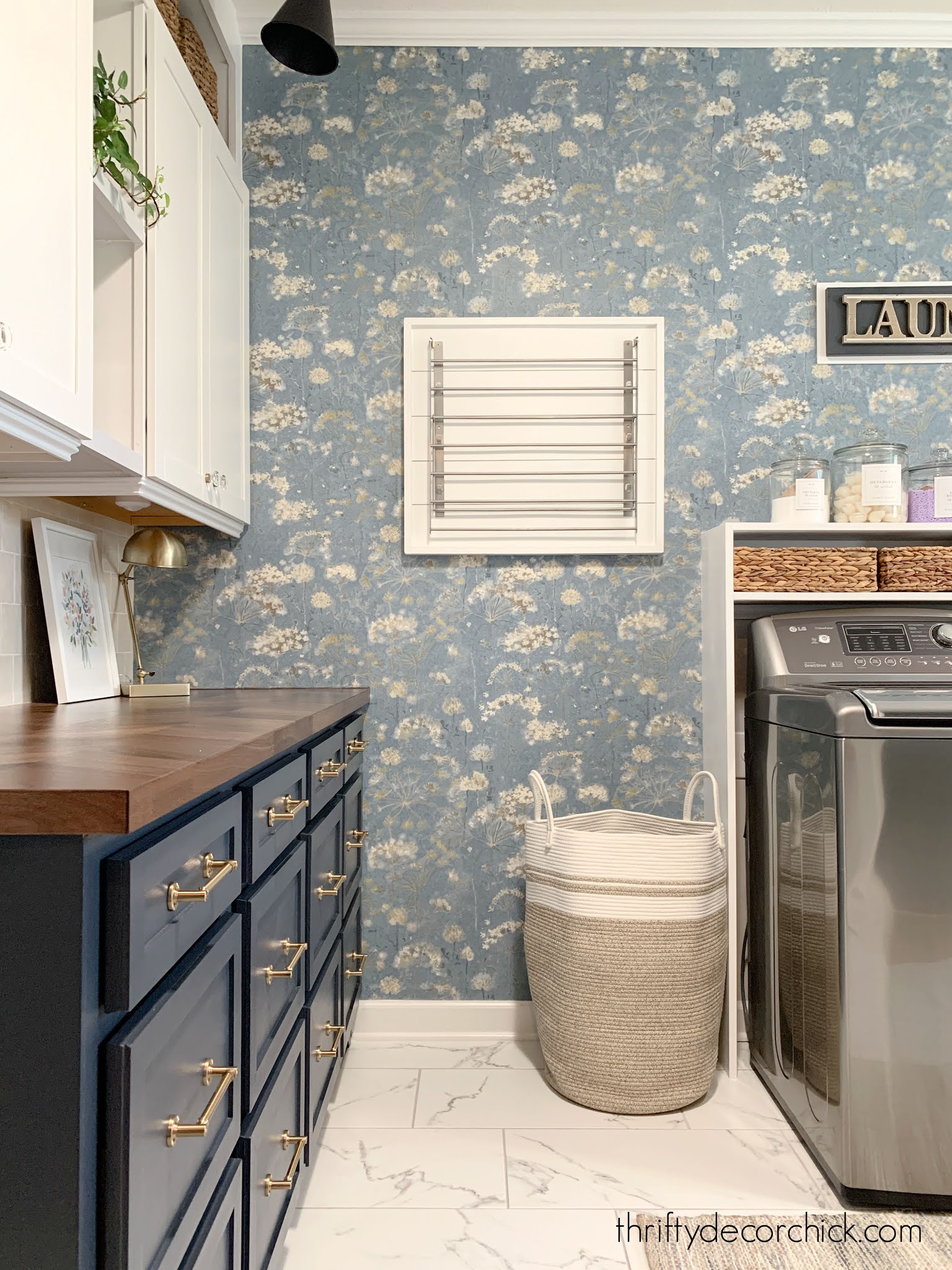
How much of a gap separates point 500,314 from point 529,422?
319mm

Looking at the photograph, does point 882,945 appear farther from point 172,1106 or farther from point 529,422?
point 529,422

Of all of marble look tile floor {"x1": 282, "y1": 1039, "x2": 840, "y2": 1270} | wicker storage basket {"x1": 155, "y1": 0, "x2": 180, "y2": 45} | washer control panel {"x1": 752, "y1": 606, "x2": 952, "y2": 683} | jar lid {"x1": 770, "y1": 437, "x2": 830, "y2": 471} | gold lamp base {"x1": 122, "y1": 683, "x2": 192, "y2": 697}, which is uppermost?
wicker storage basket {"x1": 155, "y1": 0, "x2": 180, "y2": 45}

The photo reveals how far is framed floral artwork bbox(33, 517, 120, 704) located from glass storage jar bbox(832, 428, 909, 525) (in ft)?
6.20

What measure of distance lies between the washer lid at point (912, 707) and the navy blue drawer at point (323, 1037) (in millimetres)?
1199

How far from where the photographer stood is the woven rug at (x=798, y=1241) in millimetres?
1571

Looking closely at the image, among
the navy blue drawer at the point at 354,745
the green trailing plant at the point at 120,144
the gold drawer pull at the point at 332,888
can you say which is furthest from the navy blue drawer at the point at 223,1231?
the green trailing plant at the point at 120,144

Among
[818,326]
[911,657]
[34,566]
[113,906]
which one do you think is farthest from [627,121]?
[113,906]

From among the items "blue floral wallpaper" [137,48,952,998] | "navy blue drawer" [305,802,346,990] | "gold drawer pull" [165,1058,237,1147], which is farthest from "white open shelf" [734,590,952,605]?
"gold drawer pull" [165,1058,237,1147]

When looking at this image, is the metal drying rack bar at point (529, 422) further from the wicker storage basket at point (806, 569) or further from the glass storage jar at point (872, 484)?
the glass storage jar at point (872, 484)

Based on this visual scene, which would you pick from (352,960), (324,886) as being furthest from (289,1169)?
(352,960)

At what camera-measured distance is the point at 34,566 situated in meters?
2.00

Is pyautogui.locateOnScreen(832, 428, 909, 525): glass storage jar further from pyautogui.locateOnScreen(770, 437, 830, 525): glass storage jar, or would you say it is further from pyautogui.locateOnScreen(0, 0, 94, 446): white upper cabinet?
pyautogui.locateOnScreen(0, 0, 94, 446): white upper cabinet

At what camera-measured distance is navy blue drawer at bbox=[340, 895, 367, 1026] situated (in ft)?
7.17

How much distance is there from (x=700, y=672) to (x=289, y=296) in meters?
1.58
